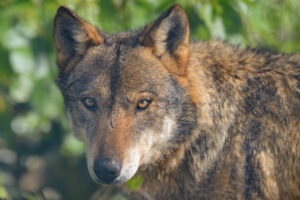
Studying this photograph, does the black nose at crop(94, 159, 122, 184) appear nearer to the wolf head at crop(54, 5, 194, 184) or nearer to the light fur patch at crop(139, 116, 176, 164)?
the wolf head at crop(54, 5, 194, 184)

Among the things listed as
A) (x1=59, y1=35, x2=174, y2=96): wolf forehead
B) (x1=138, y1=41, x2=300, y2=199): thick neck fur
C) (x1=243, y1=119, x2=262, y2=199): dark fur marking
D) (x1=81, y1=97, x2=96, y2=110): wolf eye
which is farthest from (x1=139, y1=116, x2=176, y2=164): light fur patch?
(x1=243, y1=119, x2=262, y2=199): dark fur marking

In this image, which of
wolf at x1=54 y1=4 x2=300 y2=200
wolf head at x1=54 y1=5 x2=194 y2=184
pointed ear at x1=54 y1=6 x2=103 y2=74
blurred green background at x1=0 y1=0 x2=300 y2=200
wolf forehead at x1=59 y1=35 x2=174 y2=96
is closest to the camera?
wolf head at x1=54 y1=5 x2=194 y2=184

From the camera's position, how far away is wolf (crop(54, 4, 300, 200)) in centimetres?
441

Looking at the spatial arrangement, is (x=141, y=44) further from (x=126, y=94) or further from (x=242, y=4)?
(x=242, y=4)

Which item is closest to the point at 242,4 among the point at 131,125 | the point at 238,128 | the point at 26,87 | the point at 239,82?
the point at 239,82

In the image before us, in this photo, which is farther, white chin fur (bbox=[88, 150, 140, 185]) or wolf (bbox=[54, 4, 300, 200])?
wolf (bbox=[54, 4, 300, 200])

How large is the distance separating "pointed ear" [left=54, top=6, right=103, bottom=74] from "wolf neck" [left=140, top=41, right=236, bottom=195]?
3.41 feet

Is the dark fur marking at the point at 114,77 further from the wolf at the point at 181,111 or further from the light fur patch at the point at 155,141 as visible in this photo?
the light fur patch at the point at 155,141

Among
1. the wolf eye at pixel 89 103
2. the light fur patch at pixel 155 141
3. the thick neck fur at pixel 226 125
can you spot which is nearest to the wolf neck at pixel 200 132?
the thick neck fur at pixel 226 125

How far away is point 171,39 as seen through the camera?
15.4 ft

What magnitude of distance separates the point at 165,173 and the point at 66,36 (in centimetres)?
177

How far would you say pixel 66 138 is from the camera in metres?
7.83

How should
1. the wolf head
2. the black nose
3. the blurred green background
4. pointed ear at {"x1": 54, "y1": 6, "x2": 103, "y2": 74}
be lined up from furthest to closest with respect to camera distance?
the blurred green background < pointed ear at {"x1": 54, "y1": 6, "x2": 103, "y2": 74} < the wolf head < the black nose

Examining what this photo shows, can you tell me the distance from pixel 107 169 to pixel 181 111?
996mm
